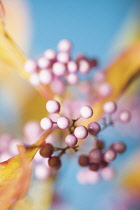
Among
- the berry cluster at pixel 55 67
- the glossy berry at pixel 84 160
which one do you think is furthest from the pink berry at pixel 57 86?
the glossy berry at pixel 84 160

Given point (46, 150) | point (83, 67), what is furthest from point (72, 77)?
point (46, 150)

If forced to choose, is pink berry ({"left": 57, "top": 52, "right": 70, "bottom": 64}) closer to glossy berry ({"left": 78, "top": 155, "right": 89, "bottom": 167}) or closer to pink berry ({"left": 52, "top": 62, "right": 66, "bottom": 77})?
pink berry ({"left": 52, "top": 62, "right": 66, "bottom": 77})

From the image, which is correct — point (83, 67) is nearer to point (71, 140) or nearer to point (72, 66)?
point (72, 66)

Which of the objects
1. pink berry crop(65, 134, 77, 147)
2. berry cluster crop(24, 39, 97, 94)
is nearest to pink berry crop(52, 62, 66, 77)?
berry cluster crop(24, 39, 97, 94)

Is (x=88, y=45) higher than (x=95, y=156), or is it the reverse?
(x=88, y=45)

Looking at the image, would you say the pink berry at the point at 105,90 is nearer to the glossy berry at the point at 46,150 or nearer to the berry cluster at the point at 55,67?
the berry cluster at the point at 55,67

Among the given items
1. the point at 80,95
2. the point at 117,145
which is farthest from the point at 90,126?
the point at 80,95

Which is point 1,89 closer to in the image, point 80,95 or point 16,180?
point 80,95
